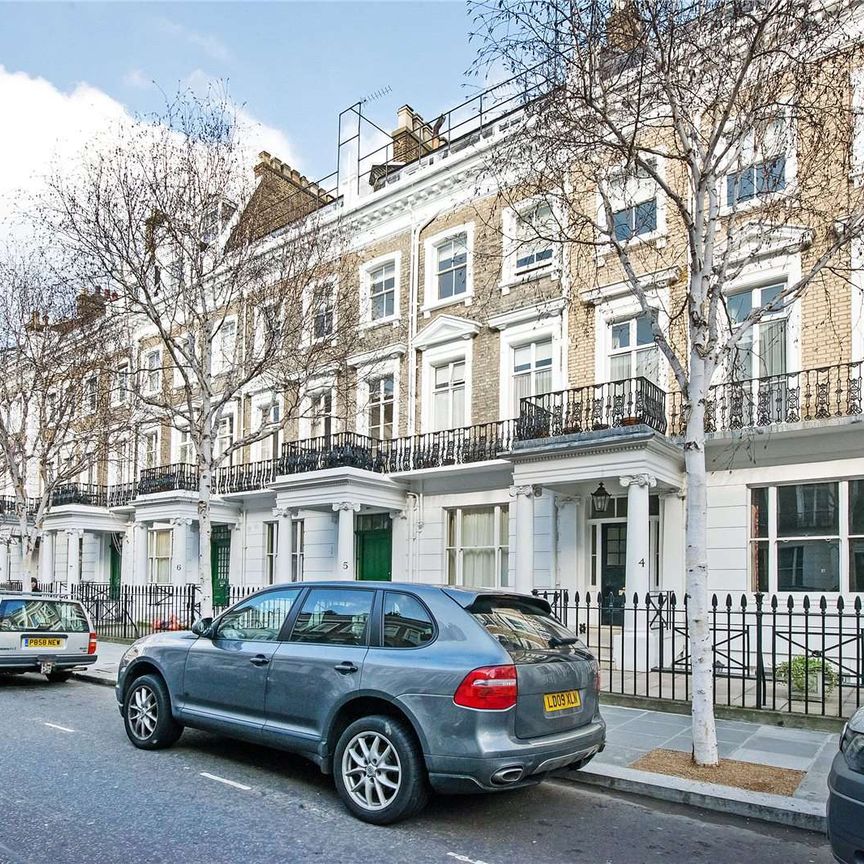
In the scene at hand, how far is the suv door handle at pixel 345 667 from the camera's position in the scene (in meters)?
5.82

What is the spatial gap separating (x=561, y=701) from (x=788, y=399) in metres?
9.45

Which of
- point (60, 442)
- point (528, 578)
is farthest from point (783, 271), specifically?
point (60, 442)

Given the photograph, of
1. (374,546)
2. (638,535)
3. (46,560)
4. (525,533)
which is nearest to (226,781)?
(638,535)

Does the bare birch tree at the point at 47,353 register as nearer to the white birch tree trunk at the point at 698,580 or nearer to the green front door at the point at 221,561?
the green front door at the point at 221,561

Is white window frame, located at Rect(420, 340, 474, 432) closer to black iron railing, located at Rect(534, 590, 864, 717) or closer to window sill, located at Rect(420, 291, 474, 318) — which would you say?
window sill, located at Rect(420, 291, 474, 318)

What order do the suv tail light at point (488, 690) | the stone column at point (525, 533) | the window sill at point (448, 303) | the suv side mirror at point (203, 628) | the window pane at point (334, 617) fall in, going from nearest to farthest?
1. the suv tail light at point (488, 690)
2. the window pane at point (334, 617)
3. the suv side mirror at point (203, 628)
4. the stone column at point (525, 533)
5. the window sill at point (448, 303)

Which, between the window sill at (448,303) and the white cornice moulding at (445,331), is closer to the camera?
the white cornice moulding at (445,331)

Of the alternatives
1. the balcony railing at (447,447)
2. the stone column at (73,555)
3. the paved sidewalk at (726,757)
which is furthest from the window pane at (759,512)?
the stone column at (73,555)

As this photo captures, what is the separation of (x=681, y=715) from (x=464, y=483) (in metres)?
9.69

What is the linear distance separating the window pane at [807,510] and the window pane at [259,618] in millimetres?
10013

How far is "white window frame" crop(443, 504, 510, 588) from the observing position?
1784cm

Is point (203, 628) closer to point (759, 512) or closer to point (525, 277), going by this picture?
point (759, 512)

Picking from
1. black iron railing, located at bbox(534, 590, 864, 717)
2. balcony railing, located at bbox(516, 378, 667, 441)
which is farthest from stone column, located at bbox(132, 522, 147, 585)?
black iron railing, located at bbox(534, 590, 864, 717)

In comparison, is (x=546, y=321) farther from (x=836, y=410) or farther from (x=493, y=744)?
(x=493, y=744)
